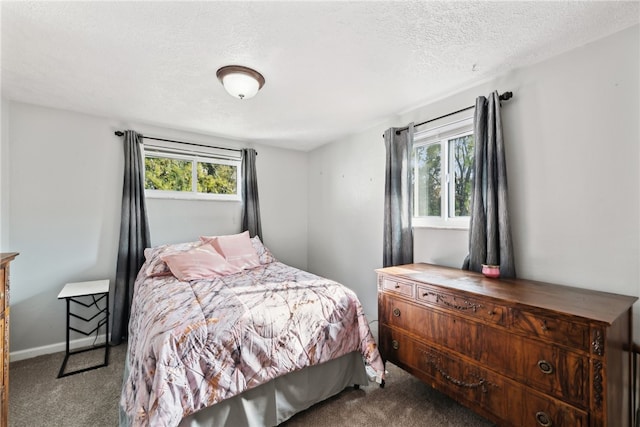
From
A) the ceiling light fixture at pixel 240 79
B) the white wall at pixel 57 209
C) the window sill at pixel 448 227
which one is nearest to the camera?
the ceiling light fixture at pixel 240 79

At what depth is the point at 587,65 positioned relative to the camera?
155 cm

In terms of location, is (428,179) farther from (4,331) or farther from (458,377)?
(4,331)

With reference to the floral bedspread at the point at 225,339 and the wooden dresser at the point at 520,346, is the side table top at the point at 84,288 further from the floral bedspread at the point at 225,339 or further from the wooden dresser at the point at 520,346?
the wooden dresser at the point at 520,346

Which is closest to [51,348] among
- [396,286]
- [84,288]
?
[84,288]

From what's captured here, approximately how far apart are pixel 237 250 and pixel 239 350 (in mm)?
1428

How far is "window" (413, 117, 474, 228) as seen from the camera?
2172mm

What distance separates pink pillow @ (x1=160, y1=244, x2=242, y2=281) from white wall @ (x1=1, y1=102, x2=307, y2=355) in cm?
76

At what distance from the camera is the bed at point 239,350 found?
123 centimetres

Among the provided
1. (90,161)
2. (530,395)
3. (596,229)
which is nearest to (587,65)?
(596,229)

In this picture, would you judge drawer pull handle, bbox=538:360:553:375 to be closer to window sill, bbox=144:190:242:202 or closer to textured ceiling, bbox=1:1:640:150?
textured ceiling, bbox=1:1:640:150

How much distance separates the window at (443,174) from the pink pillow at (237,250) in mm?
1674

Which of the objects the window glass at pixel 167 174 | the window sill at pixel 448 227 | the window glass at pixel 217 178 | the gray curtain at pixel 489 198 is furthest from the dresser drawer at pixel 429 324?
the window glass at pixel 167 174

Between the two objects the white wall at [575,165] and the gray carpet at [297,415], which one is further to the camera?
the gray carpet at [297,415]

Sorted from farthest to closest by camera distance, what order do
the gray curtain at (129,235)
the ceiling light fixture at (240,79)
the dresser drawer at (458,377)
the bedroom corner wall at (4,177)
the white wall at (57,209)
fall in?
the gray curtain at (129,235), the white wall at (57,209), the bedroom corner wall at (4,177), the ceiling light fixture at (240,79), the dresser drawer at (458,377)
